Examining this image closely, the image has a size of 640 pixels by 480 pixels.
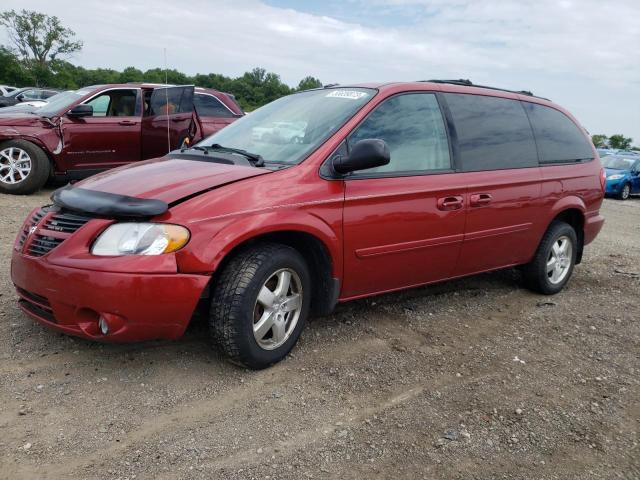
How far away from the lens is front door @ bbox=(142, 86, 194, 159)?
28.7ft

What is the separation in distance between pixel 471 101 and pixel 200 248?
263cm

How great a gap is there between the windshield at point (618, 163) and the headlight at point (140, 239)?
19.3 m

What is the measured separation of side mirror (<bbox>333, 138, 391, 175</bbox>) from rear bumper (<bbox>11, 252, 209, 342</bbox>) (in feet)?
3.61

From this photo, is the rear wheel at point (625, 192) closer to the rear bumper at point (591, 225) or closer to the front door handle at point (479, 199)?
the rear bumper at point (591, 225)

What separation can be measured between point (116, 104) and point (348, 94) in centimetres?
589

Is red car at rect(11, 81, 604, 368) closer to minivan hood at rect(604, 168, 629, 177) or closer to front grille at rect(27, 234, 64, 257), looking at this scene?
front grille at rect(27, 234, 64, 257)

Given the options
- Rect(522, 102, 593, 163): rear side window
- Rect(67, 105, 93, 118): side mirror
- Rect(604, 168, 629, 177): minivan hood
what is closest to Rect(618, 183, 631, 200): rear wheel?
Rect(604, 168, 629, 177): minivan hood

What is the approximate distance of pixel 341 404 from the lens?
3.03 meters

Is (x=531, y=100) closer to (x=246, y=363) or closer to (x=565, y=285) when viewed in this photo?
(x=565, y=285)

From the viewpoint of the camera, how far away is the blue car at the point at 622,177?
18391mm

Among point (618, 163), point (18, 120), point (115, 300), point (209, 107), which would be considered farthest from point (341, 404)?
point (618, 163)

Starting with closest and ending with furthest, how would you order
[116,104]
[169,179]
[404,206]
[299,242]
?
[169,179] → [299,242] → [404,206] → [116,104]

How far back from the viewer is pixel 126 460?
8.06 ft

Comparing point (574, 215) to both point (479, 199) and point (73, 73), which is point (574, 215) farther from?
point (73, 73)
